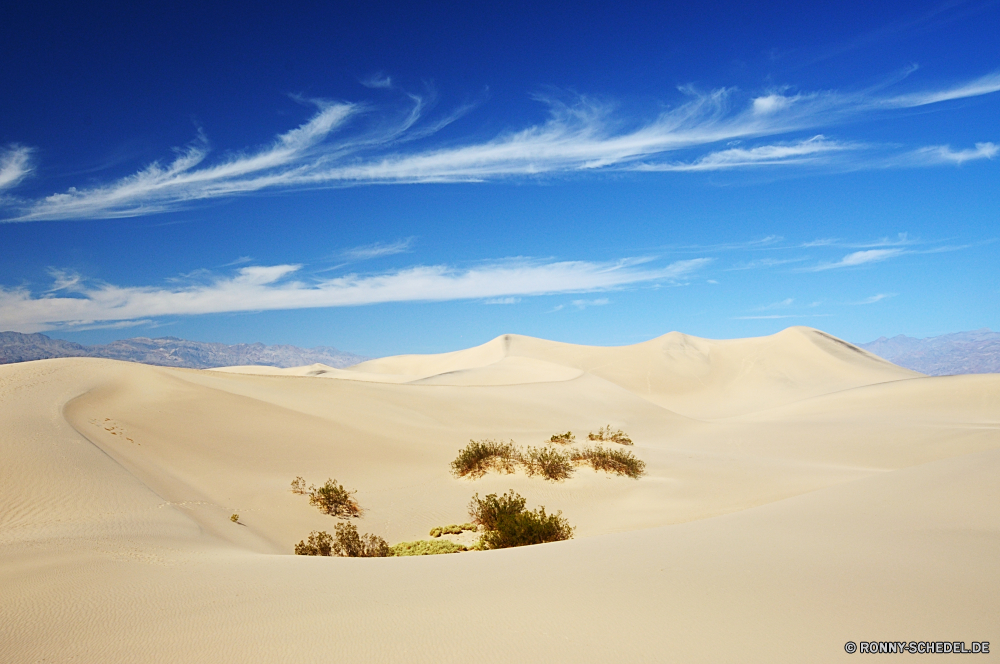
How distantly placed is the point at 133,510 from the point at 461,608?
7080 mm

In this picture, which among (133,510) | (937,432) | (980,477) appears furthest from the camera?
(937,432)

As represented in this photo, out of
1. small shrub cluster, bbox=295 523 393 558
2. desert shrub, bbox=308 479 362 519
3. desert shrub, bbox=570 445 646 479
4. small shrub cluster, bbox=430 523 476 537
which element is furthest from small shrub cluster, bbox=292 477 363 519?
desert shrub, bbox=570 445 646 479

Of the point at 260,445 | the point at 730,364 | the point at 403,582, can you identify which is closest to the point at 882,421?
the point at 260,445

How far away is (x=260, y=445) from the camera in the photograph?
50.2ft

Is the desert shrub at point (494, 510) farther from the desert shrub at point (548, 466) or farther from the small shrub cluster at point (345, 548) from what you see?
the desert shrub at point (548, 466)

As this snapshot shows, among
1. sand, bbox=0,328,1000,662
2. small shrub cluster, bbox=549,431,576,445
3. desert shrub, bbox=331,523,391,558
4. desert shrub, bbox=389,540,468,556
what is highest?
small shrub cluster, bbox=549,431,576,445

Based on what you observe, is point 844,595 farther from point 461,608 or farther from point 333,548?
point 333,548

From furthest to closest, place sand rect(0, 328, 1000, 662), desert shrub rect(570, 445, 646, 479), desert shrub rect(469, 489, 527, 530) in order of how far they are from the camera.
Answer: desert shrub rect(570, 445, 646, 479) < desert shrub rect(469, 489, 527, 530) < sand rect(0, 328, 1000, 662)

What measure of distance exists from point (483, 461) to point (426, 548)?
19.8 ft

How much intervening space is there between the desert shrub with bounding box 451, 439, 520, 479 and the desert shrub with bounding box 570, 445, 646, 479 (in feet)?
5.99

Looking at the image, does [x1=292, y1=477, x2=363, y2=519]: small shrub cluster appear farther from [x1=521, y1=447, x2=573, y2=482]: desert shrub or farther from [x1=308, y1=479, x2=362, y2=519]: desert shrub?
[x1=521, y1=447, x2=573, y2=482]: desert shrub

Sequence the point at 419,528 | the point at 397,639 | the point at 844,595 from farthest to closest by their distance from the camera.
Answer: the point at 419,528, the point at 844,595, the point at 397,639

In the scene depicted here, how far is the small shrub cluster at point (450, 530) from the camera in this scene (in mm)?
11141

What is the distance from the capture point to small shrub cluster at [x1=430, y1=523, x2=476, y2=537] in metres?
11.1
